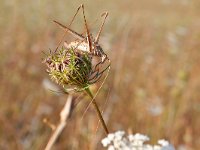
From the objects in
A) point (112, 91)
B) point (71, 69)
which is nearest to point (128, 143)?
point (71, 69)

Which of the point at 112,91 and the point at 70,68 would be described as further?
the point at 112,91

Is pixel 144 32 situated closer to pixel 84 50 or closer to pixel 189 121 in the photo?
pixel 189 121

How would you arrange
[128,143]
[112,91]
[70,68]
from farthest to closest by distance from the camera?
1. [112,91]
2. [128,143]
3. [70,68]

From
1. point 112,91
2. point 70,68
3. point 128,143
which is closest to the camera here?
point 70,68

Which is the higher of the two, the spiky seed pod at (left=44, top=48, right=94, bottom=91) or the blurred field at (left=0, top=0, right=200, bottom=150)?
the blurred field at (left=0, top=0, right=200, bottom=150)

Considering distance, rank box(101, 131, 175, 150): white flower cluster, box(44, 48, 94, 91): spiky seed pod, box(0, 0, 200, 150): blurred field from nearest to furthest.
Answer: box(44, 48, 94, 91): spiky seed pod < box(101, 131, 175, 150): white flower cluster < box(0, 0, 200, 150): blurred field

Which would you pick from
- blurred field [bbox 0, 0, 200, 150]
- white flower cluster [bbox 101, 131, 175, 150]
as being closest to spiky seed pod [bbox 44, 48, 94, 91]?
white flower cluster [bbox 101, 131, 175, 150]

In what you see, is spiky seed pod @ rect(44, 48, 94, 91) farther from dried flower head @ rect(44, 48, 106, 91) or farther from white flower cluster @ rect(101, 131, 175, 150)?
white flower cluster @ rect(101, 131, 175, 150)

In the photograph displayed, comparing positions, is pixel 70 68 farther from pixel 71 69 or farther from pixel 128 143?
pixel 128 143

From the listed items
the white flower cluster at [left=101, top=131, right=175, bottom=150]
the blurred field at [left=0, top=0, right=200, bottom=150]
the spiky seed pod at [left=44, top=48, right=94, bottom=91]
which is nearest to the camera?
the spiky seed pod at [left=44, top=48, right=94, bottom=91]
